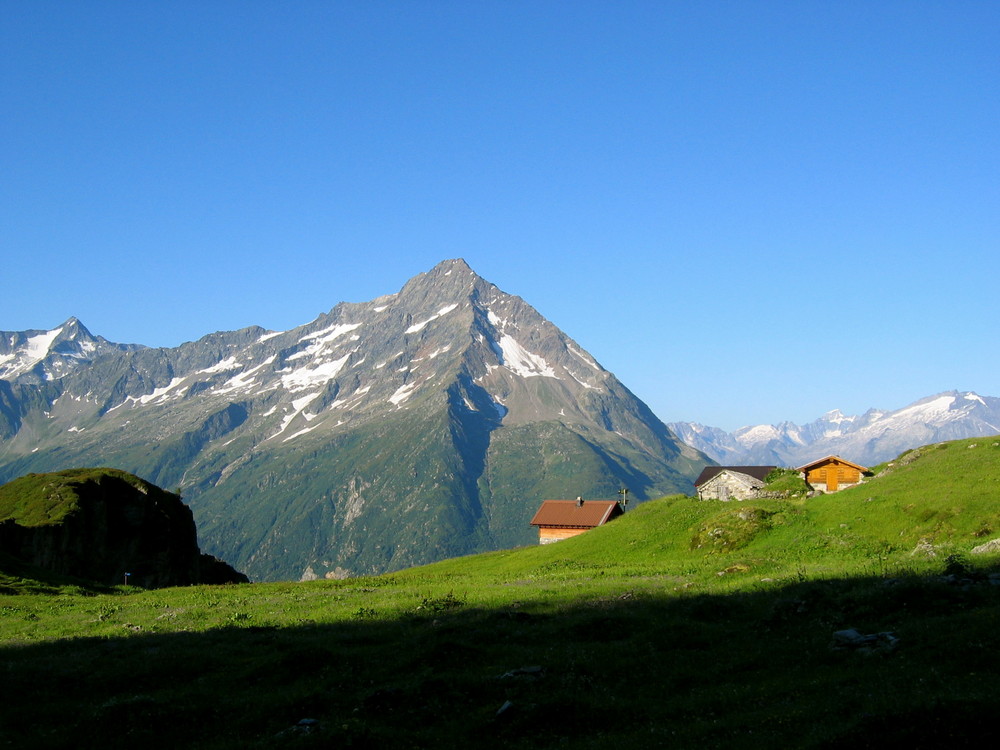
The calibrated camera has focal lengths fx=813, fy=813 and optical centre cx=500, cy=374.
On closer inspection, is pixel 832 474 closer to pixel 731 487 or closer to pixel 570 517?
pixel 731 487

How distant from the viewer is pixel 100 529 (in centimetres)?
8200

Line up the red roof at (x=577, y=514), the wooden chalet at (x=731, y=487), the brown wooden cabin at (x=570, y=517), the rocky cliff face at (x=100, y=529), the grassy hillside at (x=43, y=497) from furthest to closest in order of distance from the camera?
the brown wooden cabin at (x=570, y=517)
the red roof at (x=577, y=514)
the wooden chalet at (x=731, y=487)
the grassy hillside at (x=43, y=497)
the rocky cliff face at (x=100, y=529)

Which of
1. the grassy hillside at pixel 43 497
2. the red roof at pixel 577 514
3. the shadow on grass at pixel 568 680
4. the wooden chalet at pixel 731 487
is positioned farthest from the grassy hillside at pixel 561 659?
the red roof at pixel 577 514

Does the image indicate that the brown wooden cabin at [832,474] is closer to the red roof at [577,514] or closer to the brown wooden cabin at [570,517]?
the red roof at [577,514]

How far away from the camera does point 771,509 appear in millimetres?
64438

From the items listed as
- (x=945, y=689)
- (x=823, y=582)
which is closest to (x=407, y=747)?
(x=945, y=689)

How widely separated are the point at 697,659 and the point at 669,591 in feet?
48.5

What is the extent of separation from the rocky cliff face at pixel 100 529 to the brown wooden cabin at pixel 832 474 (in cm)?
7065

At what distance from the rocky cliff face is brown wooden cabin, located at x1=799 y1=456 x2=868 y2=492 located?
7065 cm

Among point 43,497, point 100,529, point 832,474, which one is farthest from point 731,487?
point 43,497

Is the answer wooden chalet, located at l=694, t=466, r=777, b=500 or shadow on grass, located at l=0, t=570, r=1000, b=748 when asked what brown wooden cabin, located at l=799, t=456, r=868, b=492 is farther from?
shadow on grass, located at l=0, t=570, r=1000, b=748

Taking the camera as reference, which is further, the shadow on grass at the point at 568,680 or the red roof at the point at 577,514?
the red roof at the point at 577,514

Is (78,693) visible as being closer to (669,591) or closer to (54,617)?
(54,617)

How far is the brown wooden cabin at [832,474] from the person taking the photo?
294 ft
